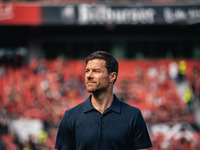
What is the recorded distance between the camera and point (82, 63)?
1495cm

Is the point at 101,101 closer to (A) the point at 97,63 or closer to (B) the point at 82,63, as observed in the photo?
(A) the point at 97,63

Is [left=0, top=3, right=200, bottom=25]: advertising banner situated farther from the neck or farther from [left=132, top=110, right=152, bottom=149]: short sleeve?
[left=132, top=110, right=152, bottom=149]: short sleeve

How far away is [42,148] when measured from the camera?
10.9m

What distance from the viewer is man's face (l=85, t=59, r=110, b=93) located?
7.89ft

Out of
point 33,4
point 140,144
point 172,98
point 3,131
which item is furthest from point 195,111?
point 140,144

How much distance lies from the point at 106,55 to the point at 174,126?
9.87 metres

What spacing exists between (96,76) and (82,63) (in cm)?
1258

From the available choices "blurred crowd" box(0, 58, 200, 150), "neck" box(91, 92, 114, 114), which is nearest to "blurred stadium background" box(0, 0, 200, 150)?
"blurred crowd" box(0, 58, 200, 150)

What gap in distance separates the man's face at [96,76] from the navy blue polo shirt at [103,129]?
176 mm

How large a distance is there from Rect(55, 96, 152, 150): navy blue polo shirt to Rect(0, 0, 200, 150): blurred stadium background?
8.94 meters

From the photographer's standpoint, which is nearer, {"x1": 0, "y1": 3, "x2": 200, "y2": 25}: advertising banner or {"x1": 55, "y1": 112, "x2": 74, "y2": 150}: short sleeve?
{"x1": 55, "y1": 112, "x2": 74, "y2": 150}: short sleeve

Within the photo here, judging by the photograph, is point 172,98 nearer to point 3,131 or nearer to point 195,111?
point 195,111

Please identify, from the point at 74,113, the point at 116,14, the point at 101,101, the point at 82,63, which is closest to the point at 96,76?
the point at 101,101

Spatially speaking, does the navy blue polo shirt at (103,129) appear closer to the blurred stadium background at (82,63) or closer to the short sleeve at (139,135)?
the short sleeve at (139,135)
